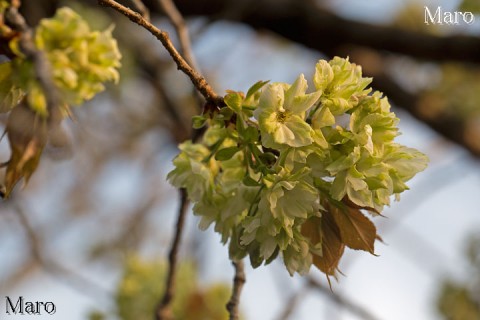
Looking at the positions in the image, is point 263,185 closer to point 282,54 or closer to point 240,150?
point 240,150

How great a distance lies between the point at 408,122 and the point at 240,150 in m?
2.91

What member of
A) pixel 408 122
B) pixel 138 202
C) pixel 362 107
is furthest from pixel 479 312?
pixel 362 107

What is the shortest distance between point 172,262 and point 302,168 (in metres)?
0.61

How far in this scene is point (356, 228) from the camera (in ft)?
2.81

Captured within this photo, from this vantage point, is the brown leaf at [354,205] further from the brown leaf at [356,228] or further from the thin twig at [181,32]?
the thin twig at [181,32]

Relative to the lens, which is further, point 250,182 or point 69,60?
point 250,182

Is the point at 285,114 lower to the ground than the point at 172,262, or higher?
higher

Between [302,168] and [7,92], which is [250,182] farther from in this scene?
[7,92]

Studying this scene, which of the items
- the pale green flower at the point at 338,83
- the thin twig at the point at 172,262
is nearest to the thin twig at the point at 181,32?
the thin twig at the point at 172,262

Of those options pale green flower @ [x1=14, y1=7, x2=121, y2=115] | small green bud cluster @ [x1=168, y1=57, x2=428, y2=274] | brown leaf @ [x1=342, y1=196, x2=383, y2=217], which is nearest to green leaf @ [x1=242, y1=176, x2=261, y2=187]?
small green bud cluster @ [x1=168, y1=57, x2=428, y2=274]

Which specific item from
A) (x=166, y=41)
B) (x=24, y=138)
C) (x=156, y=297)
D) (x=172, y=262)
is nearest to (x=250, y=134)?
(x=166, y=41)

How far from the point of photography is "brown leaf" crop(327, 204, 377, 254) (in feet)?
2.81

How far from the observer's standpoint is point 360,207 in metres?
0.83

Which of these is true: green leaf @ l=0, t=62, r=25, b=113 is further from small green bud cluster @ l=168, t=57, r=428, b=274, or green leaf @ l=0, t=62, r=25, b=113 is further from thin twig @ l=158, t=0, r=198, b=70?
thin twig @ l=158, t=0, r=198, b=70
